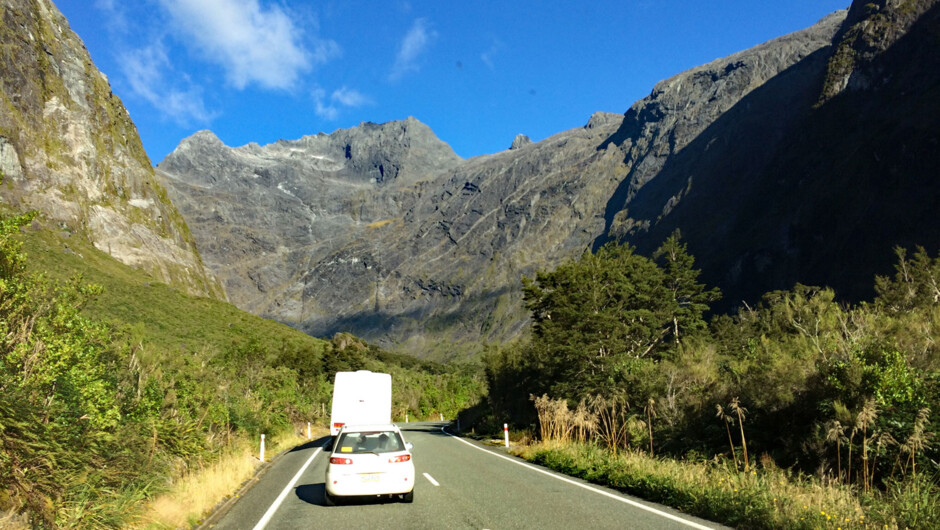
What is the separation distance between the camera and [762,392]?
13.6 m

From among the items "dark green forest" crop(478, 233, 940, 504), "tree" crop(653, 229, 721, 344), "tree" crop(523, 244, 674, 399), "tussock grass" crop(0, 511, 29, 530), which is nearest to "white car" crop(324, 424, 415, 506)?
"tussock grass" crop(0, 511, 29, 530)

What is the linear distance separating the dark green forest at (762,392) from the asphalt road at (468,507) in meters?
2.84

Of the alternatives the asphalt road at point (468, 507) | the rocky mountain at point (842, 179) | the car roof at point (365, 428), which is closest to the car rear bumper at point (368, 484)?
the asphalt road at point (468, 507)

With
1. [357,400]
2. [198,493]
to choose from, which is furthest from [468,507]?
[357,400]

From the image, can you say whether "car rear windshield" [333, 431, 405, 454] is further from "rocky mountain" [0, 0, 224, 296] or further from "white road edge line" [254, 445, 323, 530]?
"rocky mountain" [0, 0, 224, 296]

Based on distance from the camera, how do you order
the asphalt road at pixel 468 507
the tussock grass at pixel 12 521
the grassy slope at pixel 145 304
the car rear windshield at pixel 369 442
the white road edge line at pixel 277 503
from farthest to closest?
1. the grassy slope at pixel 145 304
2. the car rear windshield at pixel 369 442
3. the white road edge line at pixel 277 503
4. the asphalt road at pixel 468 507
5. the tussock grass at pixel 12 521

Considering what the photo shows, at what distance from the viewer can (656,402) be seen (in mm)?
18391

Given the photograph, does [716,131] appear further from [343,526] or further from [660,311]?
[343,526]

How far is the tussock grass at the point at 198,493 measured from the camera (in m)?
8.77

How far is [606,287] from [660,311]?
1754 cm

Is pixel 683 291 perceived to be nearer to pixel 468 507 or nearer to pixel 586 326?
pixel 586 326

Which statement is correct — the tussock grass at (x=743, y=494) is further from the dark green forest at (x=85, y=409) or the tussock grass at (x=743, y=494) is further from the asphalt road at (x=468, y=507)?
the dark green forest at (x=85, y=409)

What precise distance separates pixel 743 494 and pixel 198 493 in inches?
371

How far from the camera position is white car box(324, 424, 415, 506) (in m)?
10.4
